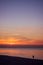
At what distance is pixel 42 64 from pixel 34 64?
1070 mm

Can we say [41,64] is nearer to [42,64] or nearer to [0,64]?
[42,64]

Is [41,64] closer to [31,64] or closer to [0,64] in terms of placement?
[31,64]

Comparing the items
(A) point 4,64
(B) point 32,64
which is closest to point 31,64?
(B) point 32,64

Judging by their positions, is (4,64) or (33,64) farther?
(33,64)

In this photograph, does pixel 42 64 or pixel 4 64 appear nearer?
pixel 4 64

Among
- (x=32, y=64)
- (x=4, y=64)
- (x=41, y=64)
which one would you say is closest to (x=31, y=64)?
(x=32, y=64)

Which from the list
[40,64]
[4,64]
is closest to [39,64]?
[40,64]

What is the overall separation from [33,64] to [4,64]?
2.88m

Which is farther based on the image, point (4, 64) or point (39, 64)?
point (39, 64)

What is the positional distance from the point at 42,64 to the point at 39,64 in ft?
0.98

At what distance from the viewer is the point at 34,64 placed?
15359 mm

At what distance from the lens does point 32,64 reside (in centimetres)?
1543

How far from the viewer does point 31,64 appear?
15516 millimetres

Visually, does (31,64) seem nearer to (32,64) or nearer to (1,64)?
(32,64)
